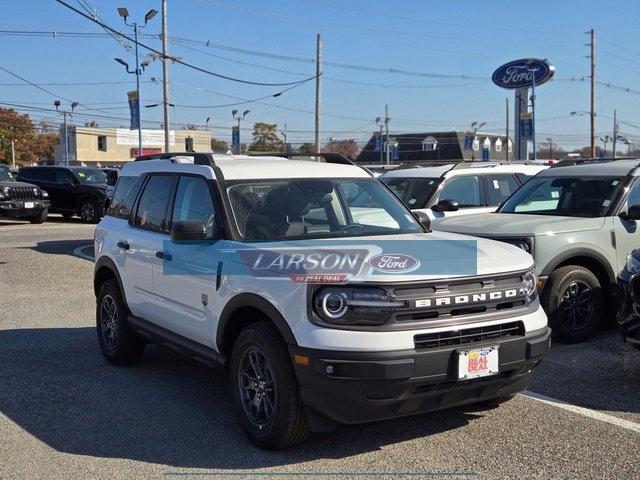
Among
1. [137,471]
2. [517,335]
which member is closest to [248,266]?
[137,471]

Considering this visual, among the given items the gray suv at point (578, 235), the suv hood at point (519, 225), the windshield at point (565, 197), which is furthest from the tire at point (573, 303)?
the windshield at point (565, 197)

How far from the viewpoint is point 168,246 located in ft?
18.8

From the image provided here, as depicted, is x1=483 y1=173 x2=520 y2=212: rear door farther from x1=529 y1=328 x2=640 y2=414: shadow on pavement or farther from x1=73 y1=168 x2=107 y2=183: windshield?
x1=73 y1=168 x2=107 y2=183: windshield

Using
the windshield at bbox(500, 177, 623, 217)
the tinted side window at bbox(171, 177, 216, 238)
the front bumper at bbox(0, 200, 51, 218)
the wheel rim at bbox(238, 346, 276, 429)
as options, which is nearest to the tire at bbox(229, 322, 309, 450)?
the wheel rim at bbox(238, 346, 276, 429)

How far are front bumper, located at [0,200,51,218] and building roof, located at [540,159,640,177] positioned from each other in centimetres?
1754

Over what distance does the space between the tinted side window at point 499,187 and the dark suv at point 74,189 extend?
15.1m

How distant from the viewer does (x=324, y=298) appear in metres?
4.20

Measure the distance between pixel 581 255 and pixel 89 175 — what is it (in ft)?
65.2

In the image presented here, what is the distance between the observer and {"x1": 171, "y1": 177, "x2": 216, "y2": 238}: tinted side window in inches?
212

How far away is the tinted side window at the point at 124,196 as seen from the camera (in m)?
6.71

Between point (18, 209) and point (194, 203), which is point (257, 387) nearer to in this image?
point (194, 203)

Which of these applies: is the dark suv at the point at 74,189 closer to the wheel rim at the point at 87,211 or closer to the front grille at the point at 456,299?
the wheel rim at the point at 87,211

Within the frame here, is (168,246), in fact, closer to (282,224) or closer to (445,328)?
(282,224)

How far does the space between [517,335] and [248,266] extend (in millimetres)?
1765
